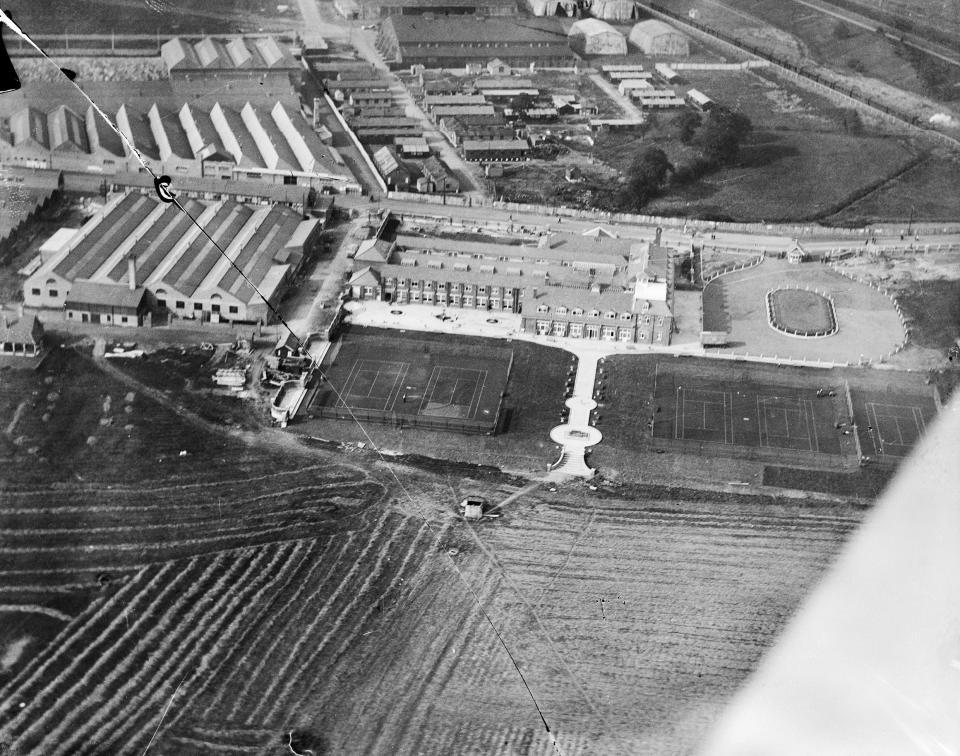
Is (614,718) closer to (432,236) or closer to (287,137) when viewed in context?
(432,236)

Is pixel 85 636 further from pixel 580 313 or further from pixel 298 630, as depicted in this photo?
pixel 580 313

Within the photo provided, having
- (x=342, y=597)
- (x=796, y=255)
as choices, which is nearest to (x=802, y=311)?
(x=796, y=255)

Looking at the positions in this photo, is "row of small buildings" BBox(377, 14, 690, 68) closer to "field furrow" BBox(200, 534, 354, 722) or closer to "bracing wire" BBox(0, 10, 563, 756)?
"bracing wire" BBox(0, 10, 563, 756)

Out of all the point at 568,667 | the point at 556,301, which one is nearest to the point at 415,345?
the point at 556,301

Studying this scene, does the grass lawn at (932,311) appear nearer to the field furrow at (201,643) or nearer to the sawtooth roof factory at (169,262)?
the sawtooth roof factory at (169,262)

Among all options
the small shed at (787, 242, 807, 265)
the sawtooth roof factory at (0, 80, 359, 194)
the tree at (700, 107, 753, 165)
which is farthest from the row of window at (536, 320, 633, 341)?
the tree at (700, 107, 753, 165)

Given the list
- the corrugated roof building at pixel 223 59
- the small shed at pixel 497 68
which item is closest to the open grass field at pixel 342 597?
the corrugated roof building at pixel 223 59
